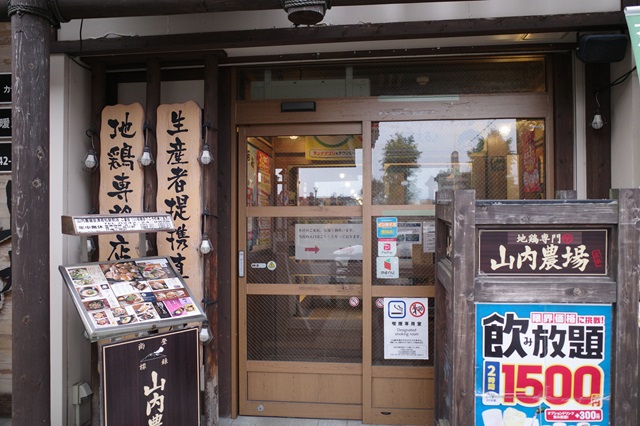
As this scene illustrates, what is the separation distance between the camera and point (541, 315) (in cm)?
249

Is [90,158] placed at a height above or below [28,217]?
above

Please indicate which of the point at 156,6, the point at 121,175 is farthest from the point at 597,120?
the point at 121,175

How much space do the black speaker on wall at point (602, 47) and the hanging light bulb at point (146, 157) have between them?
3.74 m

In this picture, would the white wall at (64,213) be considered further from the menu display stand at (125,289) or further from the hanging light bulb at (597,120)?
the hanging light bulb at (597,120)

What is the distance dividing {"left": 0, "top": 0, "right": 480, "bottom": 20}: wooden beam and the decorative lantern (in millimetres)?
127

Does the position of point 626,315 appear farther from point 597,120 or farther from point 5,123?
point 5,123

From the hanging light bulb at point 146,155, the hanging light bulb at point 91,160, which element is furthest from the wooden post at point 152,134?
the hanging light bulb at point 91,160

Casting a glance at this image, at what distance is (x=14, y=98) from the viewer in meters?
2.80

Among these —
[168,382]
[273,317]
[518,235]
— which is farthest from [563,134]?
[168,382]

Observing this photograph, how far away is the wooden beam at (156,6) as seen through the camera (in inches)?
114

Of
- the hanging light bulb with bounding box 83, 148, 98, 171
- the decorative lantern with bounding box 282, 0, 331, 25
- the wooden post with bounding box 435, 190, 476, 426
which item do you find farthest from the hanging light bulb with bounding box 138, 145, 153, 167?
the wooden post with bounding box 435, 190, 476, 426

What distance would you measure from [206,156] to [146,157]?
1.80ft

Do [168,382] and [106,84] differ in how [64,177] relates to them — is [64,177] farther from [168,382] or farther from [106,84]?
[168,382]

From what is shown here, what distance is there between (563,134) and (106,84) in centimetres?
448
